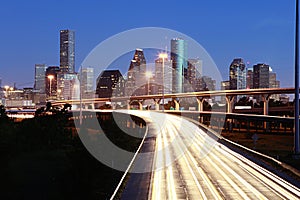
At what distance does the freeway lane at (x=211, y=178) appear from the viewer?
19.3m

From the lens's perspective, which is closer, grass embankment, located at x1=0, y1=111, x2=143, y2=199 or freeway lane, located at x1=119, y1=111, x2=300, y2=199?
freeway lane, located at x1=119, y1=111, x2=300, y2=199

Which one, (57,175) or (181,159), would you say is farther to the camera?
(57,175)

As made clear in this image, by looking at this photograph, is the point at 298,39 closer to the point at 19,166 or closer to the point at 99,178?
the point at 99,178

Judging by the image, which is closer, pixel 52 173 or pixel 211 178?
pixel 211 178

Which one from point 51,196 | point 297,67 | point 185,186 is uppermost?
point 297,67

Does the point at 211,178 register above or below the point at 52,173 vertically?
above

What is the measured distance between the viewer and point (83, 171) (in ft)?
108

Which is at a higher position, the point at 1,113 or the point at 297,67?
the point at 297,67

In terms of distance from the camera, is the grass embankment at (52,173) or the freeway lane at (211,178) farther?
the grass embankment at (52,173)

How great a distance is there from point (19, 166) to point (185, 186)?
26647mm

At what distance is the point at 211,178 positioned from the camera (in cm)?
2328

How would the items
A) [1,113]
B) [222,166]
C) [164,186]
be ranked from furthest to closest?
[1,113], [222,166], [164,186]

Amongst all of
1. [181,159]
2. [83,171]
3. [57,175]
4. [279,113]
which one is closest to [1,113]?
[57,175]

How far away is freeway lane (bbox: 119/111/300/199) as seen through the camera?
19266mm
